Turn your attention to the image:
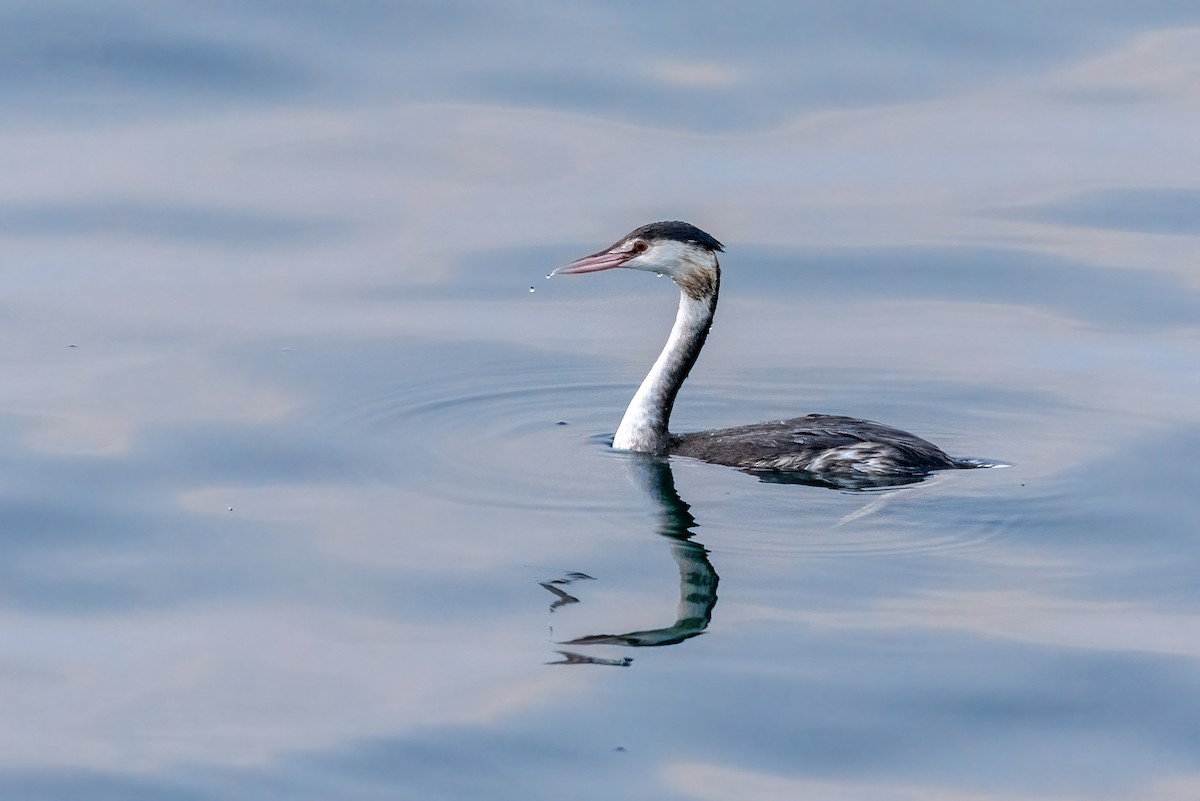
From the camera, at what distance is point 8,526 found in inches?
328

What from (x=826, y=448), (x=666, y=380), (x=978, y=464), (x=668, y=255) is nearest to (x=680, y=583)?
(x=826, y=448)

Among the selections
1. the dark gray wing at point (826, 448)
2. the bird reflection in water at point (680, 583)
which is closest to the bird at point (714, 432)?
the dark gray wing at point (826, 448)

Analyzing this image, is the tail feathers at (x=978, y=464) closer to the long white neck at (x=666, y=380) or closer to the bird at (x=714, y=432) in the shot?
the bird at (x=714, y=432)

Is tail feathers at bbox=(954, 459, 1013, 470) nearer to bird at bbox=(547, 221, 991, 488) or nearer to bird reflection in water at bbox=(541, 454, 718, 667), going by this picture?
bird at bbox=(547, 221, 991, 488)

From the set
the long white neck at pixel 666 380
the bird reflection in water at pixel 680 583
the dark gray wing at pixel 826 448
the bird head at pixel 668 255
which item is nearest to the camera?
the bird reflection in water at pixel 680 583

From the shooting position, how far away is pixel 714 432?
9.81 m

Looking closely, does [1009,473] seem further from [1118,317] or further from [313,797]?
[313,797]

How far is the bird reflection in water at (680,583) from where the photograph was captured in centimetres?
707

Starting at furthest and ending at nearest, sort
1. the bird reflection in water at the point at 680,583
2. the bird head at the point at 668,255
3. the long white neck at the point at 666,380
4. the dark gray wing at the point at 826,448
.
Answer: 1. the bird head at the point at 668,255
2. the long white neck at the point at 666,380
3. the dark gray wing at the point at 826,448
4. the bird reflection in water at the point at 680,583

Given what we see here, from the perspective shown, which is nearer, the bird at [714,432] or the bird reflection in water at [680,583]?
the bird reflection in water at [680,583]

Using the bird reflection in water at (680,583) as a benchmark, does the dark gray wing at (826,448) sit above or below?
above

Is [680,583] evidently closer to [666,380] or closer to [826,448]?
[826,448]

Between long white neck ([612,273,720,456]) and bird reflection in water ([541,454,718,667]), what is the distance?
0.30 m

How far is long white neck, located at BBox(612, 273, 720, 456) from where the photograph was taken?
9664mm
